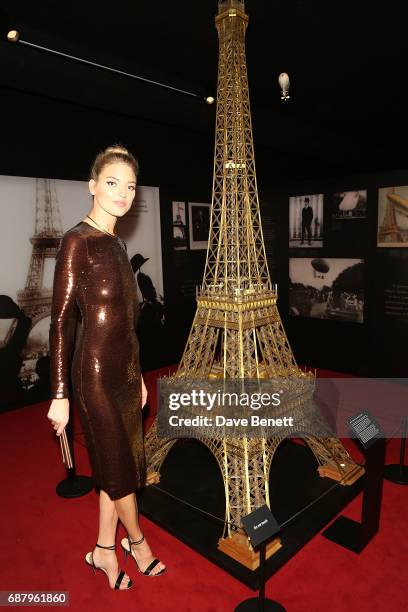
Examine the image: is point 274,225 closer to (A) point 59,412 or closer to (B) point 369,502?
(B) point 369,502

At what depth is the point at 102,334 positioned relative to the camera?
3.35 meters

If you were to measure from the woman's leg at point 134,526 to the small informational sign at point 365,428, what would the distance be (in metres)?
2.14

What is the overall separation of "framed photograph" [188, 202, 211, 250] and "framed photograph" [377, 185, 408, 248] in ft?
12.8

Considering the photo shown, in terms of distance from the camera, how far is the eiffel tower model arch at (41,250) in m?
7.59

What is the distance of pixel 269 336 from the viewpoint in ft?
18.9

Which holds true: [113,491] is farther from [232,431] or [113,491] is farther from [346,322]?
[346,322]

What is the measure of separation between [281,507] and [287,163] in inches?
316

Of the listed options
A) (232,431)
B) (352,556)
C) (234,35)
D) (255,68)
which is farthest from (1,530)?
(255,68)

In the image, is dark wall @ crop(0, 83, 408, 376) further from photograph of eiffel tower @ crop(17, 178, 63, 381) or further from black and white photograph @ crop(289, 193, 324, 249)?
photograph of eiffel tower @ crop(17, 178, 63, 381)

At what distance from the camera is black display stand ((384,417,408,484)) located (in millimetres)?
5531

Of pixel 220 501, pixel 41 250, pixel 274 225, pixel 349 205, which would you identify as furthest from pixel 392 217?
pixel 41 250

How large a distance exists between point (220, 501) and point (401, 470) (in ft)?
7.91

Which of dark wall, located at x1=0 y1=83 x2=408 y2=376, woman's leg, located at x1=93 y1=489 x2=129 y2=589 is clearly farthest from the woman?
dark wall, located at x1=0 y1=83 x2=408 y2=376

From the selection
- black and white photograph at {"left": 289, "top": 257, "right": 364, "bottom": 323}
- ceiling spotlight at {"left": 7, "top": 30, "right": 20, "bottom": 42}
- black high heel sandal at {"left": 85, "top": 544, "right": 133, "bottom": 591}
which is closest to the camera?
black high heel sandal at {"left": 85, "top": 544, "right": 133, "bottom": 591}
